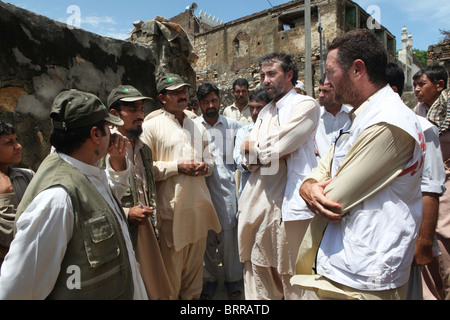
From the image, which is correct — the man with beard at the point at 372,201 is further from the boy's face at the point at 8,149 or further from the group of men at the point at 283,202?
the boy's face at the point at 8,149

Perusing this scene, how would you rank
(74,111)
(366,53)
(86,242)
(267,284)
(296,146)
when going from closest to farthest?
1. (86,242)
2. (74,111)
3. (366,53)
4. (296,146)
5. (267,284)

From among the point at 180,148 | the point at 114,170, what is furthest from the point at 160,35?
the point at 114,170

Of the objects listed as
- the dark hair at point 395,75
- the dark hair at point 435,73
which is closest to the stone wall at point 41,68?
the dark hair at point 395,75

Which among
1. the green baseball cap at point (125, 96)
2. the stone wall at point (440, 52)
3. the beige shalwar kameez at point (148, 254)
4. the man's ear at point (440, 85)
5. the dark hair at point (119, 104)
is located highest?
the stone wall at point (440, 52)

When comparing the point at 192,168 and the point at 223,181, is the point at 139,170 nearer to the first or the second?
the point at 192,168

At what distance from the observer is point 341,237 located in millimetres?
1479

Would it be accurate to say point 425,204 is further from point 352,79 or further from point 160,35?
point 160,35

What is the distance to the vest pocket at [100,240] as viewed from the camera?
1330mm

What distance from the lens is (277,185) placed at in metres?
2.70

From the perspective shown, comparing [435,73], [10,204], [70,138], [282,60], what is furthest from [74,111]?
[435,73]

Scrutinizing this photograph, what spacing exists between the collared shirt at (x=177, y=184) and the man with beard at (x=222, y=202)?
0.41 m

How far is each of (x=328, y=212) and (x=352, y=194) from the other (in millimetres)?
134

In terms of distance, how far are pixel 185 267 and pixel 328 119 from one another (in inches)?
87.9

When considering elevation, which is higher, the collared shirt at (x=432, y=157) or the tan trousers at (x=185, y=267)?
the collared shirt at (x=432, y=157)
